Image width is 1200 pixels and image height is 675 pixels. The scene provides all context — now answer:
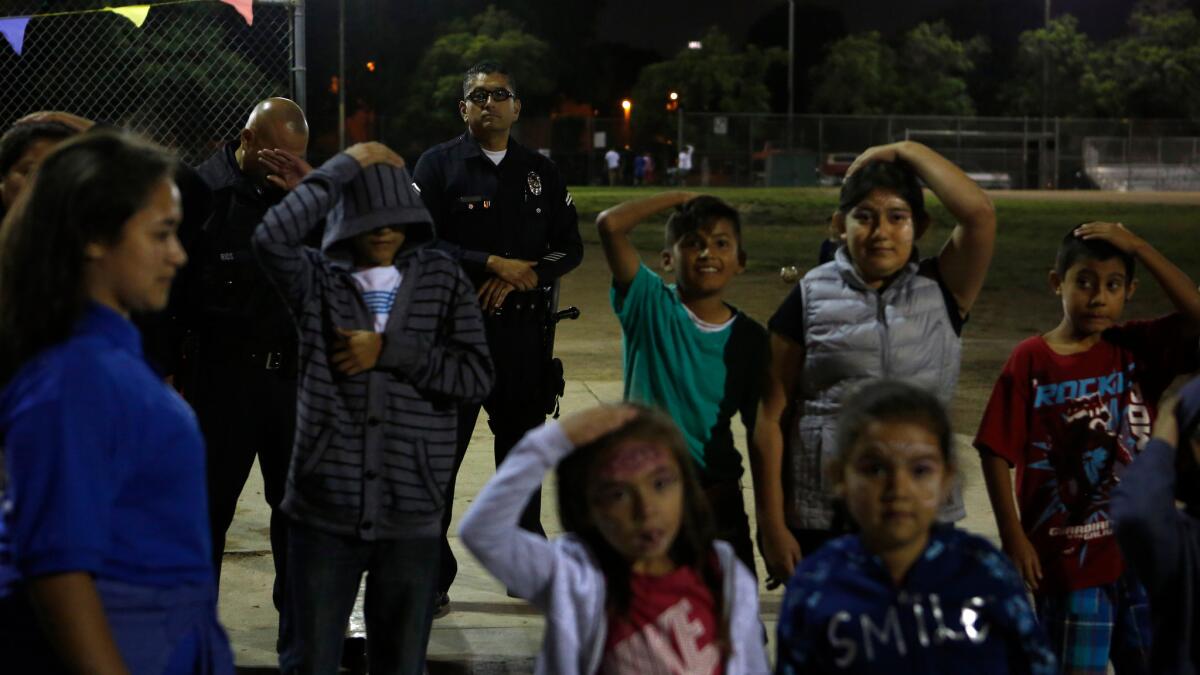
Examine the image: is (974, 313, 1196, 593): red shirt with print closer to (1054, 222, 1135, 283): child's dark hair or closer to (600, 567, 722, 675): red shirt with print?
(1054, 222, 1135, 283): child's dark hair

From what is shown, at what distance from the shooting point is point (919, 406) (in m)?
2.86

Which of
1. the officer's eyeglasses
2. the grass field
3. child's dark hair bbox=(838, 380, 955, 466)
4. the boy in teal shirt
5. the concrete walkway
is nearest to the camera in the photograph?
child's dark hair bbox=(838, 380, 955, 466)

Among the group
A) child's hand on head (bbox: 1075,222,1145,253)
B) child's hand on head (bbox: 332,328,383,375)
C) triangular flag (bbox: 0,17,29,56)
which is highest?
triangular flag (bbox: 0,17,29,56)

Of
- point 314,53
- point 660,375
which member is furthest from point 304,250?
point 314,53

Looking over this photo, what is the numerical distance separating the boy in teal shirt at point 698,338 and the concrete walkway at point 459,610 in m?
0.64

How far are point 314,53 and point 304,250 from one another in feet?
126

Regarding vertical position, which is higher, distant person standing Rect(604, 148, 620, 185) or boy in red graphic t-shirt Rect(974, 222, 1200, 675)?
distant person standing Rect(604, 148, 620, 185)

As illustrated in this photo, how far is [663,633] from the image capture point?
2.70m

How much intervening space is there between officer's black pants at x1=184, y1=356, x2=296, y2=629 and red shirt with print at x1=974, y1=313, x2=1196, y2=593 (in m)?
2.23

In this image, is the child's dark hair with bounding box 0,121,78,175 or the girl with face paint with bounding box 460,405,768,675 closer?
the girl with face paint with bounding box 460,405,768,675

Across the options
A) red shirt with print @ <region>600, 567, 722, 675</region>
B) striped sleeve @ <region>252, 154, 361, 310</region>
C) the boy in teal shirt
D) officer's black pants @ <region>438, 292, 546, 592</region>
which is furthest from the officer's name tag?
red shirt with print @ <region>600, 567, 722, 675</region>

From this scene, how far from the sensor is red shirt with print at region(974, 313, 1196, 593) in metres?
3.71

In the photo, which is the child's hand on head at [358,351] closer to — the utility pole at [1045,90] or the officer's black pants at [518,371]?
the officer's black pants at [518,371]

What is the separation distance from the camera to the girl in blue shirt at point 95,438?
6.89ft
